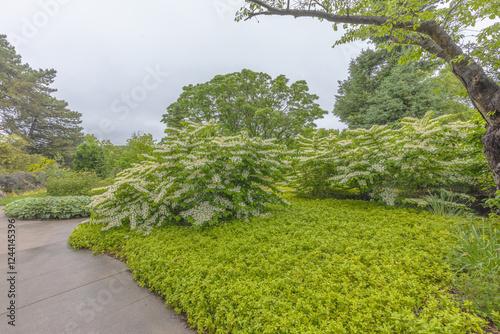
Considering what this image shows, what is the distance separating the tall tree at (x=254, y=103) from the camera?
13.1 metres

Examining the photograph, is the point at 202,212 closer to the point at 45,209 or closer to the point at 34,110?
the point at 45,209

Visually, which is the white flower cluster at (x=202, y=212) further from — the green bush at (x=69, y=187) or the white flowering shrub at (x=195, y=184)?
the green bush at (x=69, y=187)

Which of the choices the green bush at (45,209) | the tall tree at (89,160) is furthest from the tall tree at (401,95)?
the tall tree at (89,160)

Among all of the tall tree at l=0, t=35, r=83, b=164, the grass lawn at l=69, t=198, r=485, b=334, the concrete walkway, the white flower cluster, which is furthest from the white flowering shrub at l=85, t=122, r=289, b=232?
the tall tree at l=0, t=35, r=83, b=164

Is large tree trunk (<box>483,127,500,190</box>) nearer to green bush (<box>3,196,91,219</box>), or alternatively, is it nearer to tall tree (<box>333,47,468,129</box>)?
green bush (<box>3,196,91,219</box>)

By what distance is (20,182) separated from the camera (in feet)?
38.0

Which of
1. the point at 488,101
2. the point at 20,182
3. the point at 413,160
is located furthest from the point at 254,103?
the point at 20,182

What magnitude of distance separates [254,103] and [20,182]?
49.1ft

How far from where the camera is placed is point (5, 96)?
19.0 meters

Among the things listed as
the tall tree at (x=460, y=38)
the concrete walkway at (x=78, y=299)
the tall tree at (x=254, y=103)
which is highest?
the tall tree at (x=254, y=103)

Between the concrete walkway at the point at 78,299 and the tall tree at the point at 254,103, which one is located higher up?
the tall tree at the point at 254,103

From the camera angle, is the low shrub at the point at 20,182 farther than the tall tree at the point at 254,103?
No

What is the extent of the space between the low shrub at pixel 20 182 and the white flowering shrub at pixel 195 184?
39.2 feet

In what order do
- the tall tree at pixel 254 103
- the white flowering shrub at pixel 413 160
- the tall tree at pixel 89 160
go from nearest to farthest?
the white flowering shrub at pixel 413 160
the tall tree at pixel 254 103
the tall tree at pixel 89 160
